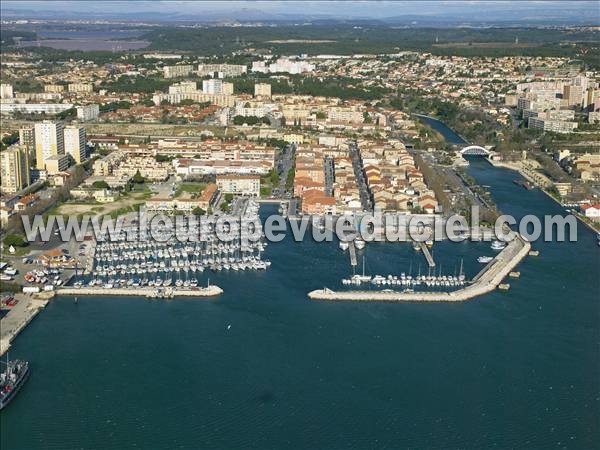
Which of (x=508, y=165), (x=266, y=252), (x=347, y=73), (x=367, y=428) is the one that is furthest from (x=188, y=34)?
(x=367, y=428)

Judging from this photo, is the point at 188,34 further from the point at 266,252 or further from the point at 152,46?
the point at 266,252

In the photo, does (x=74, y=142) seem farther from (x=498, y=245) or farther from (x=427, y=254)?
(x=498, y=245)

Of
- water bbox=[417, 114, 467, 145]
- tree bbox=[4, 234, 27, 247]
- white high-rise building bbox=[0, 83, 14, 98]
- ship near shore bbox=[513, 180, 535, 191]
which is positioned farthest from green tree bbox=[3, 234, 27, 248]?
white high-rise building bbox=[0, 83, 14, 98]

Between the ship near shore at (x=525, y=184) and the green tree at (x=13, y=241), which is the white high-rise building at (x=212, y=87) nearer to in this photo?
the ship near shore at (x=525, y=184)

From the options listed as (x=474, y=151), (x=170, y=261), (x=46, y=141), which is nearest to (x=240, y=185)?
(x=170, y=261)

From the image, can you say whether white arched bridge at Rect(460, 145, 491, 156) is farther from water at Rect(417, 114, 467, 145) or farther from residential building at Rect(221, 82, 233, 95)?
residential building at Rect(221, 82, 233, 95)
